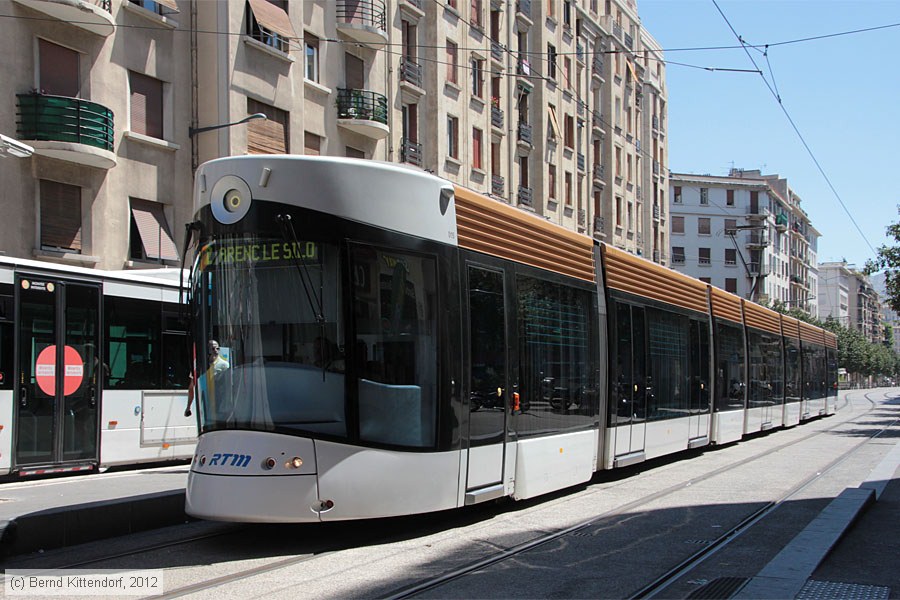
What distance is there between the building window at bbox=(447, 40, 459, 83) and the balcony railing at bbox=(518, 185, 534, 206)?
6658mm

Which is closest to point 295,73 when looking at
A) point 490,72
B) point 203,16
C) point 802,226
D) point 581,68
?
point 203,16

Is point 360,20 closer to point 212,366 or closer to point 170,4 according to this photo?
point 170,4

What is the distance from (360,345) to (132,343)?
7.89 metres

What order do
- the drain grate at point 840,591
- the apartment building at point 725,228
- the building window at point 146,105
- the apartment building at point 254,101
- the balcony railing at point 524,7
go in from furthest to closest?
the apartment building at point 725,228 → the balcony railing at point 524,7 → the building window at point 146,105 → the apartment building at point 254,101 → the drain grate at point 840,591

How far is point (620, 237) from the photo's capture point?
5241 cm

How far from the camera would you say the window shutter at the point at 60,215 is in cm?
2059

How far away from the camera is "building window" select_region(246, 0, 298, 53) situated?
24.9 m

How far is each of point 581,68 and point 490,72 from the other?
11139 mm

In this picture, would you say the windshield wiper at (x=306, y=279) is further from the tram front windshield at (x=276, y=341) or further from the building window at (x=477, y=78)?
the building window at (x=477, y=78)

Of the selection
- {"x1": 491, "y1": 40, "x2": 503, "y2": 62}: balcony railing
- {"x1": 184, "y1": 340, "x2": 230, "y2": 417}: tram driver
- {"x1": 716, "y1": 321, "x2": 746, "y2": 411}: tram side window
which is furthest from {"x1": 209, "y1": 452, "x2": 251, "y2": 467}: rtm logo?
{"x1": 491, "y1": 40, "x2": 503, "y2": 62}: balcony railing

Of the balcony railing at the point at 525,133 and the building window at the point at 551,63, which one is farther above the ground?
the building window at the point at 551,63

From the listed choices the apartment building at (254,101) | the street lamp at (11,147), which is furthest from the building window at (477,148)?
the street lamp at (11,147)

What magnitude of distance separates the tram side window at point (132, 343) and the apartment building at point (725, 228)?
75033 millimetres

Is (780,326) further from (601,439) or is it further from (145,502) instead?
(145,502)
